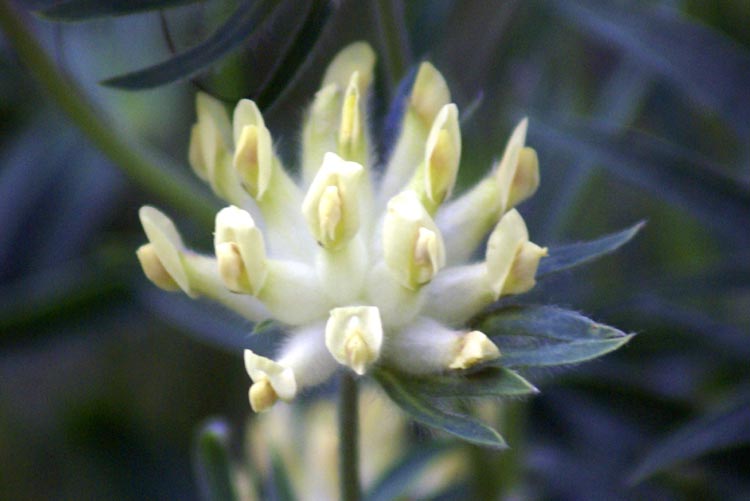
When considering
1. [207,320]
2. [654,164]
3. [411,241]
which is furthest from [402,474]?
[411,241]

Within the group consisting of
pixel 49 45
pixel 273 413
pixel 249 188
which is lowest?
pixel 273 413

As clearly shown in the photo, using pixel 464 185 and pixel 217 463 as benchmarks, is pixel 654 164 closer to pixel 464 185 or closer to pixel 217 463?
pixel 464 185

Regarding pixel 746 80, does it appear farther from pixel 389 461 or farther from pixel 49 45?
pixel 49 45

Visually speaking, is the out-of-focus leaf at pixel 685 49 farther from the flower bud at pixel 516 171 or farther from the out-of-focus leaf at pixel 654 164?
the flower bud at pixel 516 171

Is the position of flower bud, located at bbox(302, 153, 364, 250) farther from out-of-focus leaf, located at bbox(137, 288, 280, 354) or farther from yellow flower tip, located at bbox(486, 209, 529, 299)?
out-of-focus leaf, located at bbox(137, 288, 280, 354)

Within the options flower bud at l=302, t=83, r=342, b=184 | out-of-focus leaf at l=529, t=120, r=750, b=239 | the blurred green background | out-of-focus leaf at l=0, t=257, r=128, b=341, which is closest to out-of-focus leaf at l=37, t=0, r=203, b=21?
the blurred green background

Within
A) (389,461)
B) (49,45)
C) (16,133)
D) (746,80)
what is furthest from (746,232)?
(16,133)
